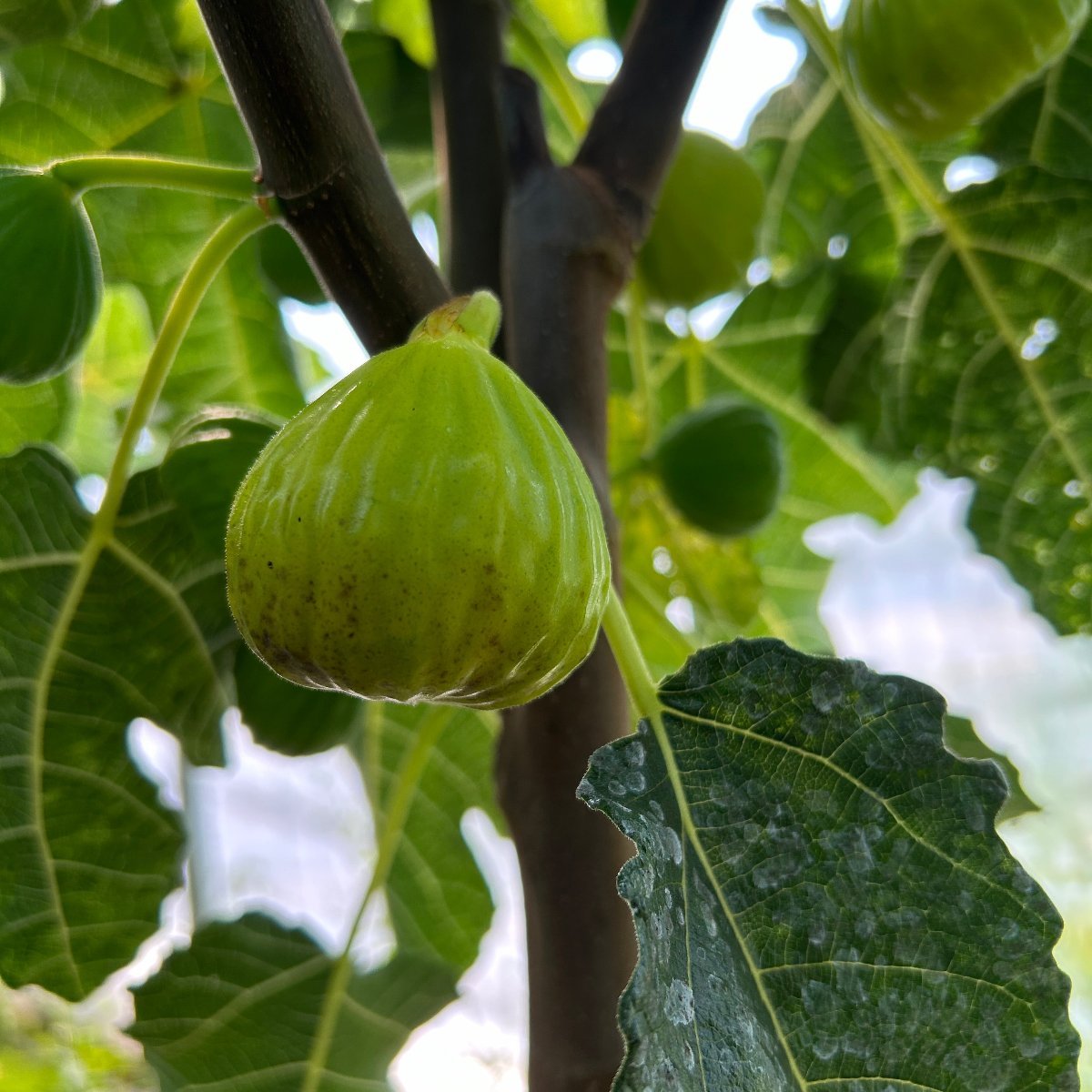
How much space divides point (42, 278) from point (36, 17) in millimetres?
236

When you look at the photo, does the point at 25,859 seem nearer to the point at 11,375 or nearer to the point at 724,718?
the point at 11,375

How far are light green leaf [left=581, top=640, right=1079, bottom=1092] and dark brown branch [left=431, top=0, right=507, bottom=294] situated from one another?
0.36 meters

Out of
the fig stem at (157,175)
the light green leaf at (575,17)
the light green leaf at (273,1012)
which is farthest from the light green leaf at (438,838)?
the light green leaf at (575,17)

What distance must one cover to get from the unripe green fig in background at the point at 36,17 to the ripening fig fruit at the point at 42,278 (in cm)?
19

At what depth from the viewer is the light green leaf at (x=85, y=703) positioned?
90 cm

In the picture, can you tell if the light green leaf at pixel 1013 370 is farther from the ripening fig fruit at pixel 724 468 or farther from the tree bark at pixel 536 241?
the tree bark at pixel 536 241

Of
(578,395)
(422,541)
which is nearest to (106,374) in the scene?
(578,395)

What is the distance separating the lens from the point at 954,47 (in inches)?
35.9

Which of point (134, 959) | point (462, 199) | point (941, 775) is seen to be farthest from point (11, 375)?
point (941, 775)

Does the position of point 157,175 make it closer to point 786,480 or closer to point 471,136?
point 471,136

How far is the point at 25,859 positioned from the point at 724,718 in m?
0.54

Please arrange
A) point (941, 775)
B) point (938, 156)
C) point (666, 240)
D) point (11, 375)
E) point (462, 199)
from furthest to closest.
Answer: point (938, 156) < point (666, 240) < point (462, 199) < point (11, 375) < point (941, 775)

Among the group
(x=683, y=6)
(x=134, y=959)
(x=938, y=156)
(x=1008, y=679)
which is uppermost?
(x=1008, y=679)

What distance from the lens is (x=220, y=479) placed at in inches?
34.1
